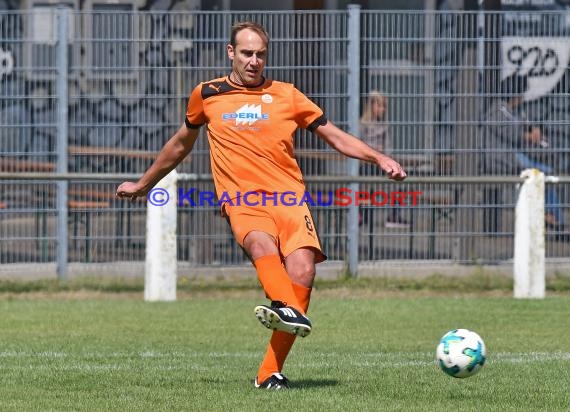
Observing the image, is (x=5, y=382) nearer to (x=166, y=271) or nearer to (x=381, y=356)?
(x=381, y=356)

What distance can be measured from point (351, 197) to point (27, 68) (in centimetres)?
413

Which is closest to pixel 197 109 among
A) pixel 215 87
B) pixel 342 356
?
pixel 215 87

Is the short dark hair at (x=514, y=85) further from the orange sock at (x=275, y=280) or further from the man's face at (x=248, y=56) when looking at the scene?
the orange sock at (x=275, y=280)

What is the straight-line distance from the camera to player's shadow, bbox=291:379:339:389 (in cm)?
827

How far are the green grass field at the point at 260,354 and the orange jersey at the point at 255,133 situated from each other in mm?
1247

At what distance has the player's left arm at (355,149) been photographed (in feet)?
26.2

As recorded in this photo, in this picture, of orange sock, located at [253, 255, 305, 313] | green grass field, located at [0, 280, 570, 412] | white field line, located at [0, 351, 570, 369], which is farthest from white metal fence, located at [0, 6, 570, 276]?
orange sock, located at [253, 255, 305, 313]

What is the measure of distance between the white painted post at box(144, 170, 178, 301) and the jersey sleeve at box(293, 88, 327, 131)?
549cm

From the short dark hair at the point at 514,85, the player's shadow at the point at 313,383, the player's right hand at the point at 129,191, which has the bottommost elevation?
the player's shadow at the point at 313,383

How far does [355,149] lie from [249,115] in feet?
2.25

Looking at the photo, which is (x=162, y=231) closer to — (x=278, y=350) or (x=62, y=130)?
(x=62, y=130)

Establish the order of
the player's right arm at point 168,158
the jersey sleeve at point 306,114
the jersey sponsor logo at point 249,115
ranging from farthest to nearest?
the player's right arm at point 168,158 → the jersey sleeve at point 306,114 → the jersey sponsor logo at point 249,115

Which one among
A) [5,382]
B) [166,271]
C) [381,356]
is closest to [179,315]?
[166,271]

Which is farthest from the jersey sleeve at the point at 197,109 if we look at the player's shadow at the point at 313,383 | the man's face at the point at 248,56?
the player's shadow at the point at 313,383
